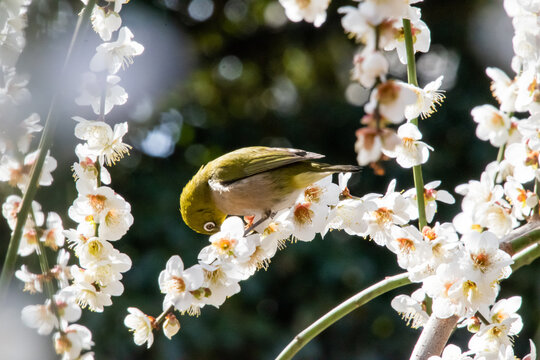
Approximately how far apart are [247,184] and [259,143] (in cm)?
226

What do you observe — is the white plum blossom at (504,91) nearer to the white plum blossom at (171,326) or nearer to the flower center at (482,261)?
the flower center at (482,261)

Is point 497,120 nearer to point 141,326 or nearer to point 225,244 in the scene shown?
point 225,244

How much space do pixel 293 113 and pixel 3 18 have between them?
3496 mm

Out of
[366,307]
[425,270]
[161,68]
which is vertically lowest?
[366,307]

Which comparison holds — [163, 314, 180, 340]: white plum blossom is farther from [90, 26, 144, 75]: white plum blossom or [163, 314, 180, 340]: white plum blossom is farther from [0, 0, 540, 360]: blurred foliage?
[0, 0, 540, 360]: blurred foliage

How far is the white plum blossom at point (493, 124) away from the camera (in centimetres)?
156

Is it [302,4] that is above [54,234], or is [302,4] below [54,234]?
above

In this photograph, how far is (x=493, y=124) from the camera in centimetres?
159

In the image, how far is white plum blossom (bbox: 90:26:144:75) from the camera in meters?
1.19

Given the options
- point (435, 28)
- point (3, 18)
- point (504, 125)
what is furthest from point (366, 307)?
point (3, 18)

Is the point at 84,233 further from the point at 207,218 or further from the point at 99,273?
the point at 207,218

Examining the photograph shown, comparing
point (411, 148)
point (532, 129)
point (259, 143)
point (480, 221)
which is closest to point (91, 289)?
point (411, 148)

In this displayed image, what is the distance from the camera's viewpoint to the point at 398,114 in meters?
0.67

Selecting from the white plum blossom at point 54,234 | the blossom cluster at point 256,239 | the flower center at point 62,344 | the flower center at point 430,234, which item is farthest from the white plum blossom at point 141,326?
the flower center at point 430,234
